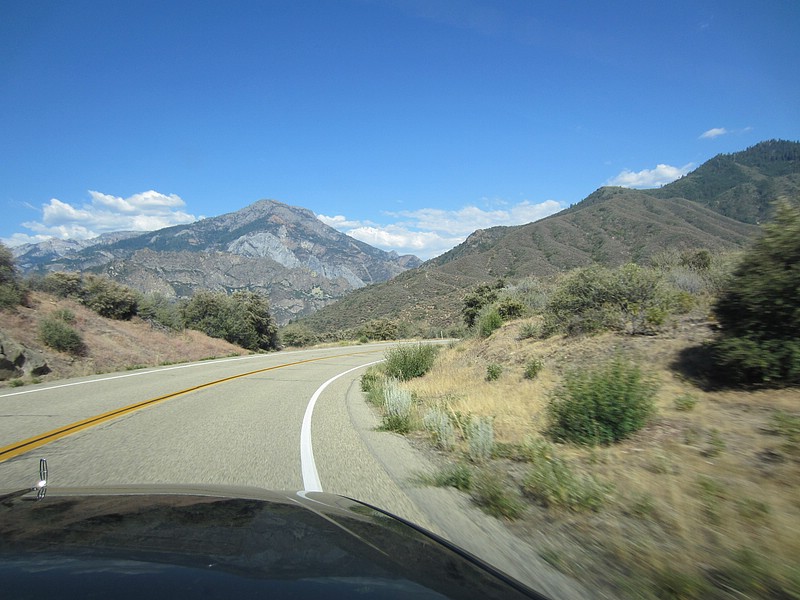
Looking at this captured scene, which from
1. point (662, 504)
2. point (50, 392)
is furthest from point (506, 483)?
point (50, 392)

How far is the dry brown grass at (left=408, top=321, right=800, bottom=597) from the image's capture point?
329 cm

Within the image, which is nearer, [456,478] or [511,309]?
[456,478]

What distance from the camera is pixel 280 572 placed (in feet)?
7.35

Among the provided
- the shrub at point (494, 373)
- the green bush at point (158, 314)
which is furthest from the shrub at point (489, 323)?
Answer: the green bush at point (158, 314)

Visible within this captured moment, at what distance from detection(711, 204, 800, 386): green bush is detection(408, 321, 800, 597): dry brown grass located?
0.54m

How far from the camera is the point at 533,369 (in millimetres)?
12781

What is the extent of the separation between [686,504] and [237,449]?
568 centimetres

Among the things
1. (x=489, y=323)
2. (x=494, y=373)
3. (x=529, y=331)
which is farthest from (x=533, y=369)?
(x=489, y=323)

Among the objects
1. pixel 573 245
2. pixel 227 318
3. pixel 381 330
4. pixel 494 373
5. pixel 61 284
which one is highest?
pixel 573 245

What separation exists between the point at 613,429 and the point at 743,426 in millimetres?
1608

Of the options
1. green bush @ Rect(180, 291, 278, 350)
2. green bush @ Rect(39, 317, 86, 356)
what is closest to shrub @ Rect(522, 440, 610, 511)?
green bush @ Rect(39, 317, 86, 356)

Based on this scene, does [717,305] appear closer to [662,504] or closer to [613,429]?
[613,429]

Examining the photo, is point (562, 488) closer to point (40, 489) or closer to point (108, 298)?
point (40, 489)

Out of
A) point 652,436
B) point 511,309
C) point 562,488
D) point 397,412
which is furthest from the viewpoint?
point 511,309
